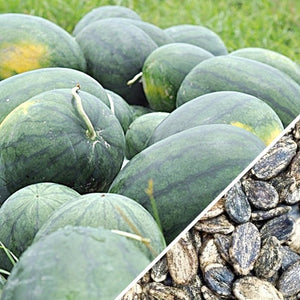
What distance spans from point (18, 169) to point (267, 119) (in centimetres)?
59

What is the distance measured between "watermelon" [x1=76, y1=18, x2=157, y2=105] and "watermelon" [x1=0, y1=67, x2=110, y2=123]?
18.8 inches

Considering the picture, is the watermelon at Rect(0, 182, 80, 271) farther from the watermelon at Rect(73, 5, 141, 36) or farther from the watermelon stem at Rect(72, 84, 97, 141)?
the watermelon at Rect(73, 5, 141, 36)

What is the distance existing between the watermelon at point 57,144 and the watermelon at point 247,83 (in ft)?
1.63

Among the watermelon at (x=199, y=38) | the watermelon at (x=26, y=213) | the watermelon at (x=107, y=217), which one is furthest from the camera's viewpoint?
the watermelon at (x=199, y=38)

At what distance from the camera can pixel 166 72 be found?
2227 millimetres

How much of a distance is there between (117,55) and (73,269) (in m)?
1.49

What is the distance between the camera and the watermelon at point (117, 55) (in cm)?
234

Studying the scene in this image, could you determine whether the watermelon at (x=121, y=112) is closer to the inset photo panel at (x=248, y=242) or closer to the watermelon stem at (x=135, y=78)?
the watermelon stem at (x=135, y=78)

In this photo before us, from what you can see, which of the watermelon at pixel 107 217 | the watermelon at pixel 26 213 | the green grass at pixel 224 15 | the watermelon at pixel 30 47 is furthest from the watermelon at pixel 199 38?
the watermelon at pixel 107 217

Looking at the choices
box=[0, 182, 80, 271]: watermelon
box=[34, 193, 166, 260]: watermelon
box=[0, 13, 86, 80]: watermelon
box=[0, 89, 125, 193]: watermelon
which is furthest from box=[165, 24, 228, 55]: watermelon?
box=[34, 193, 166, 260]: watermelon

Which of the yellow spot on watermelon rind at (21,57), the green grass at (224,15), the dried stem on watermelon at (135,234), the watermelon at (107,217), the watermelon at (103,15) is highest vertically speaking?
the dried stem on watermelon at (135,234)

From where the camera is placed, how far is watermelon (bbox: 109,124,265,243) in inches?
54.2

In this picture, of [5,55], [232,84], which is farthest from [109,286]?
[5,55]

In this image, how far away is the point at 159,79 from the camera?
2.23 metres
